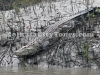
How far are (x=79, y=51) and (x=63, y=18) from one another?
6.15ft

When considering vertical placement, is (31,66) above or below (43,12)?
below

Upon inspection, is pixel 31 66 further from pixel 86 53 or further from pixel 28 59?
pixel 86 53

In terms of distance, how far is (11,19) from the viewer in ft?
36.1

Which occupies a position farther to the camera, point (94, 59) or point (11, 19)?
point (11, 19)

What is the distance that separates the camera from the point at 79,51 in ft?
29.3

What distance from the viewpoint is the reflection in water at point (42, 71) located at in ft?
25.1

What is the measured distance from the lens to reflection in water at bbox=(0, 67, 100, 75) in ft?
25.1

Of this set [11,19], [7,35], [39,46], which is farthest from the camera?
[11,19]

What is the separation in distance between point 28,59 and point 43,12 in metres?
2.77

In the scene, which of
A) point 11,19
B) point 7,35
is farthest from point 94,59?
point 11,19

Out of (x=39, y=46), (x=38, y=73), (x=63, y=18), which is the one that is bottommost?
(x=38, y=73)

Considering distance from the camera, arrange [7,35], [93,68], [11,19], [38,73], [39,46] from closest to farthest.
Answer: [38,73]
[93,68]
[39,46]
[7,35]
[11,19]

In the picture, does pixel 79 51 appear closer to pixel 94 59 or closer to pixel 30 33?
pixel 94 59

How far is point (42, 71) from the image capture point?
7.90 m
